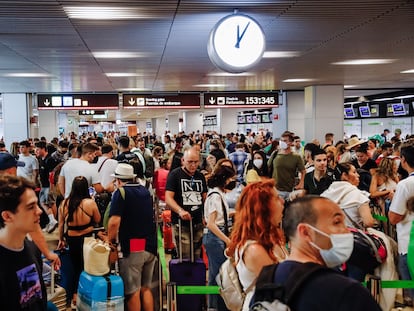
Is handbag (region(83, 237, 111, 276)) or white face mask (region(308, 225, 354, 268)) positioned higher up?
white face mask (region(308, 225, 354, 268))

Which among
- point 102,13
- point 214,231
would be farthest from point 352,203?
point 102,13

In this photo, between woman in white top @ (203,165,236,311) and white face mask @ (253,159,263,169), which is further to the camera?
white face mask @ (253,159,263,169)

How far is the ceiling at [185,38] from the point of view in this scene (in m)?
5.87

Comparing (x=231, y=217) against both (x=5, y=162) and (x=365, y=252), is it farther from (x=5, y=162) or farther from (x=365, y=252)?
(x=5, y=162)

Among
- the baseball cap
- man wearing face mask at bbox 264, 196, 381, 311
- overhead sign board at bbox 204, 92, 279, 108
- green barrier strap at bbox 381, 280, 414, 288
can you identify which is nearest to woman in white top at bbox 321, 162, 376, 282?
green barrier strap at bbox 381, 280, 414, 288

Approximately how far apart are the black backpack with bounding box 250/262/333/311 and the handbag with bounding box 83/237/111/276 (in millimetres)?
2997

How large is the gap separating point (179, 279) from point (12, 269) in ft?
10.3

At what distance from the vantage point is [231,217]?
571cm

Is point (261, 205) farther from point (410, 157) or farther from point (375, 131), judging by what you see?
point (375, 131)

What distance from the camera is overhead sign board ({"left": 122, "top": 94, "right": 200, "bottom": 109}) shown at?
17156 millimetres

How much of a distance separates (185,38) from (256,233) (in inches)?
211

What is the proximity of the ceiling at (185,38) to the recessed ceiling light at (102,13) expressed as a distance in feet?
0.08

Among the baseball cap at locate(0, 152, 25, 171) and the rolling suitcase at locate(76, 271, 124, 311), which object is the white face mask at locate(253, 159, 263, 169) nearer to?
the rolling suitcase at locate(76, 271, 124, 311)

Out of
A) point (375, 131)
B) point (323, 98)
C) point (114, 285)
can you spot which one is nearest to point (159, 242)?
point (114, 285)
